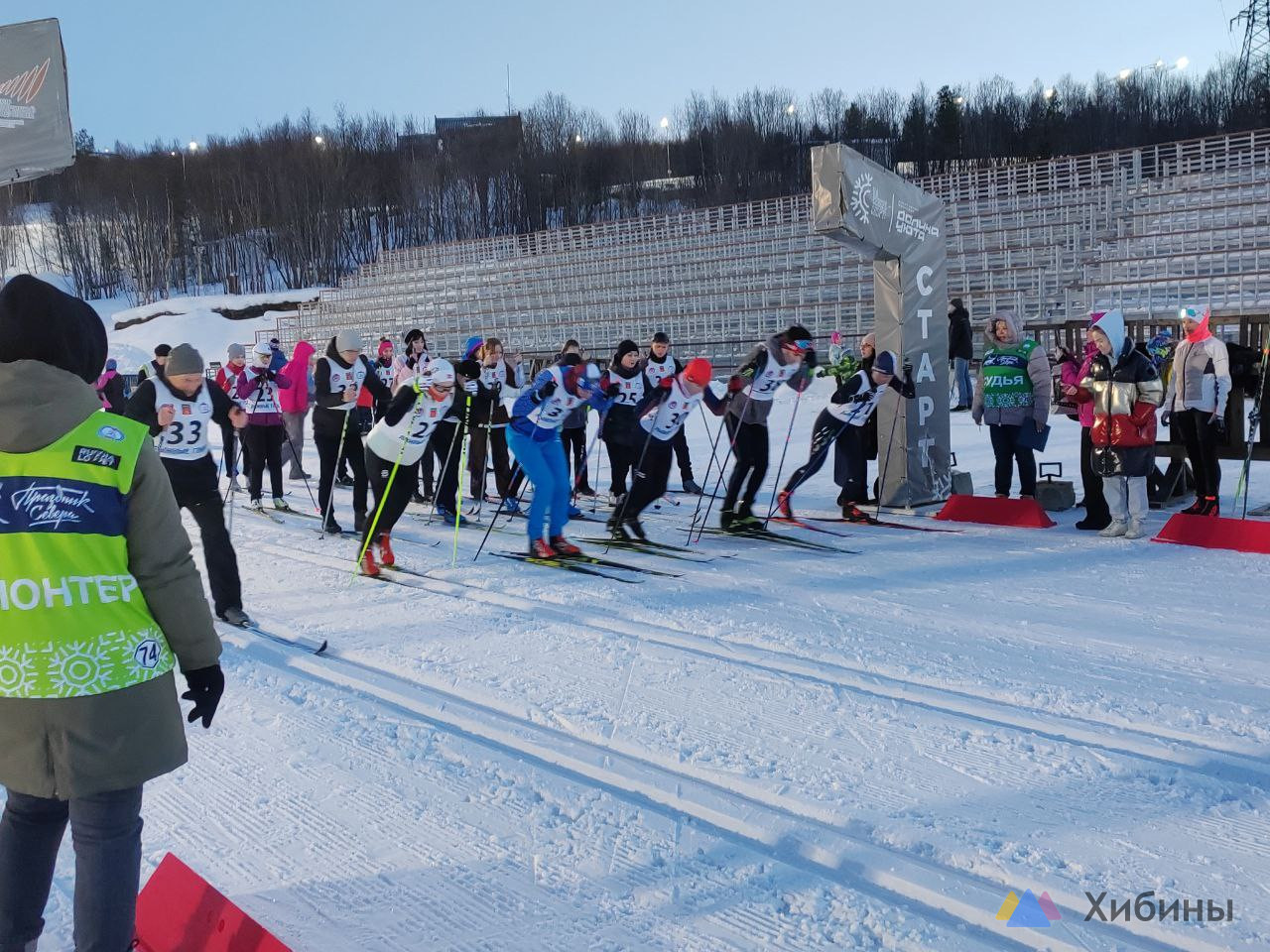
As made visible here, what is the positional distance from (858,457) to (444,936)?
285 inches

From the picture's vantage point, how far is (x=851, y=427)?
927 centimetres

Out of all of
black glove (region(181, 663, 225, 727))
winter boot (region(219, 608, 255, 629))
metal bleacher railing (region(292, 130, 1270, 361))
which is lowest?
winter boot (region(219, 608, 255, 629))

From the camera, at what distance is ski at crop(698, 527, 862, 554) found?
26.4 ft

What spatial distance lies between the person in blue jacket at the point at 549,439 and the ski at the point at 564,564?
81 mm

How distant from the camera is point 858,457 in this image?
9422mm

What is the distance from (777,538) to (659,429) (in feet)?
4.45

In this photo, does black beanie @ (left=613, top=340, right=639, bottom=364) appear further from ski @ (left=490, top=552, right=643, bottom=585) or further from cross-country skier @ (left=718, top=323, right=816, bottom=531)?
ski @ (left=490, top=552, right=643, bottom=585)

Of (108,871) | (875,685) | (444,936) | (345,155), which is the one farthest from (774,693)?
(345,155)

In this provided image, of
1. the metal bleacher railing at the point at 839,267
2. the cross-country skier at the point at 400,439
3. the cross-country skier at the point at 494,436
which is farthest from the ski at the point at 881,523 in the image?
the metal bleacher railing at the point at 839,267

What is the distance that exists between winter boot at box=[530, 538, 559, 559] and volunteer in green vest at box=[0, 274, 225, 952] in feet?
18.7

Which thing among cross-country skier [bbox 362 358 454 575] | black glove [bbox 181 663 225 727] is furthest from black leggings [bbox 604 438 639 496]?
black glove [bbox 181 663 225 727]

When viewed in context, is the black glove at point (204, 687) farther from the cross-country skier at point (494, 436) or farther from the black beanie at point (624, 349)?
the black beanie at point (624, 349)

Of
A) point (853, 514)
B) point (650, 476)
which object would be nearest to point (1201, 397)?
point (853, 514)

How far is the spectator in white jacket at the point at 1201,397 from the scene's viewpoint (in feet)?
27.2
